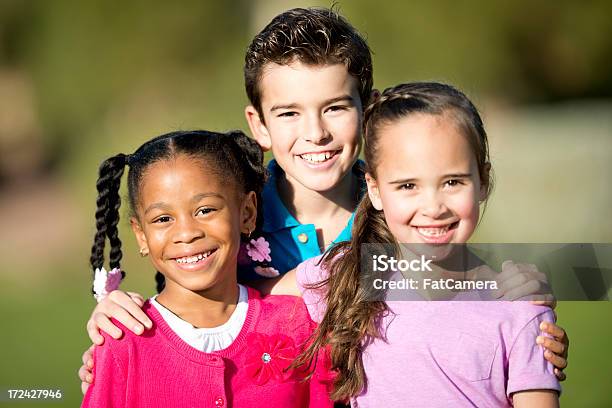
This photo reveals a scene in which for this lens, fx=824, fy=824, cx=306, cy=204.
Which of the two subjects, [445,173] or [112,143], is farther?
[112,143]

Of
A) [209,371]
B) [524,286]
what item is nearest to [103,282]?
[209,371]

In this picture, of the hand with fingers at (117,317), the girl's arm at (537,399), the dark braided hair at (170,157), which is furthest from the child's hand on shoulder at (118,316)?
the girl's arm at (537,399)

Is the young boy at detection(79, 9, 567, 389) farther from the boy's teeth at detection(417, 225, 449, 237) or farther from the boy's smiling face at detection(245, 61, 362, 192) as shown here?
the boy's teeth at detection(417, 225, 449, 237)

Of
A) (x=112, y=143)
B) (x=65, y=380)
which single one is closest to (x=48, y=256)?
(x=112, y=143)

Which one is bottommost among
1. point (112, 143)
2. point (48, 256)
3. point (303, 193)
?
point (303, 193)

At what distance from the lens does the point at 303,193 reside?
2.62m

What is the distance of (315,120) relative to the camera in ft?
7.91

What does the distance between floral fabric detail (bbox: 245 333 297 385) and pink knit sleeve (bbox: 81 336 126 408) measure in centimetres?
31

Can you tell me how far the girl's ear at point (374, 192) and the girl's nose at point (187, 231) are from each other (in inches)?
17.6

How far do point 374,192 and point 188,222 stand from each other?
0.49 m

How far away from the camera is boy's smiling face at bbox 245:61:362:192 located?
95.3 inches

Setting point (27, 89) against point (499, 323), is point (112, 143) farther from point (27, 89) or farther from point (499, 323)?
point (499, 323)

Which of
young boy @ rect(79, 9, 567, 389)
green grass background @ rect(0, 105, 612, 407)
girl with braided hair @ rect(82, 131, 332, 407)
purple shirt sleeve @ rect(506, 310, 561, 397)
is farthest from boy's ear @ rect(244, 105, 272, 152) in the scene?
green grass background @ rect(0, 105, 612, 407)

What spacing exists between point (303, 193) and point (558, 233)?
304 cm
